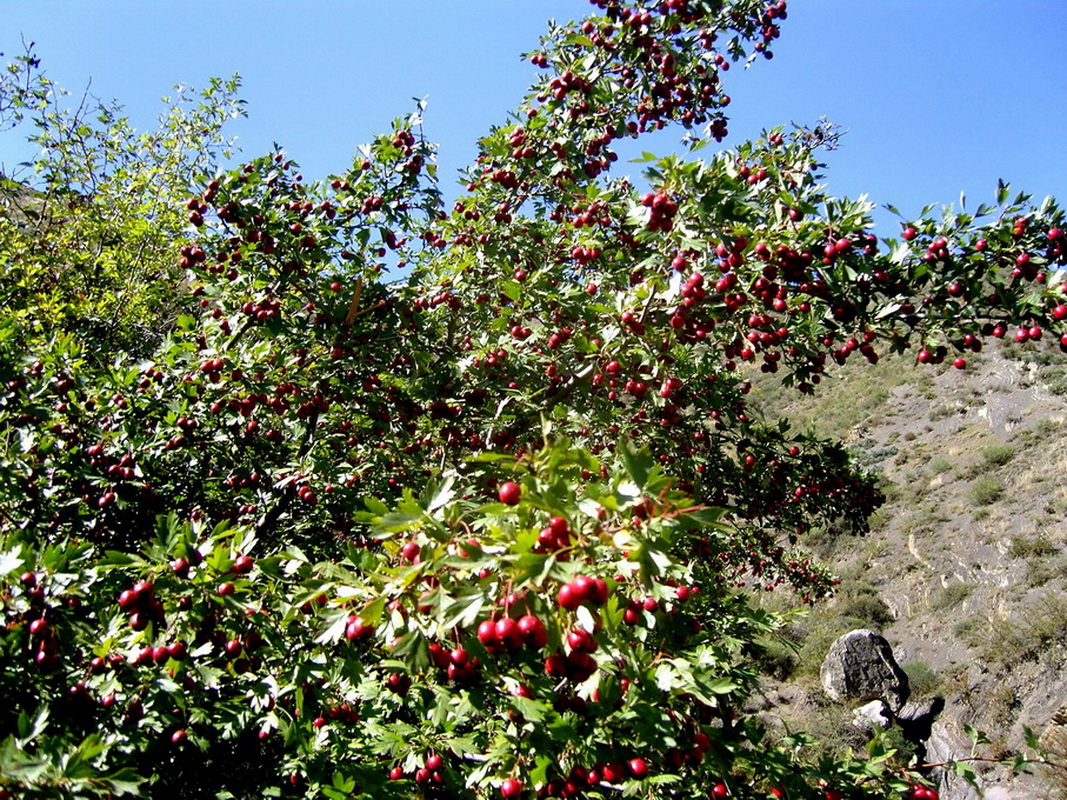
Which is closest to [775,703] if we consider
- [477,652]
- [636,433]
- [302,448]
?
[636,433]

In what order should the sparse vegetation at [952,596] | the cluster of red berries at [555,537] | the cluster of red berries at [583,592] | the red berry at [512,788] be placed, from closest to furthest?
the cluster of red berries at [583,592] < the cluster of red berries at [555,537] < the red berry at [512,788] < the sparse vegetation at [952,596]

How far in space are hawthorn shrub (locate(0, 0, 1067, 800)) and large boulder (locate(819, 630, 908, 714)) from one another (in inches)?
561

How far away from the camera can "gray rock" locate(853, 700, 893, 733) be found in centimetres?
1570

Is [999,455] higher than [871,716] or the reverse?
higher

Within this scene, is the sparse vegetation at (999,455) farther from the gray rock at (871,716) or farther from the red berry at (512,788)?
the red berry at (512,788)

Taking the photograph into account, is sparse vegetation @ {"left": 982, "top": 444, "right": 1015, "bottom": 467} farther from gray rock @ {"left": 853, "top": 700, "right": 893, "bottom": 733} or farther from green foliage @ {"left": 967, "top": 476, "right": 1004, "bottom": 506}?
gray rock @ {"left": 853, "top": 700, "right": 893, "bottom": 733}

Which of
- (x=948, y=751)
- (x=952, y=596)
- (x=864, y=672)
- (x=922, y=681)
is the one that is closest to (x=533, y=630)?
(x=948, y=751)

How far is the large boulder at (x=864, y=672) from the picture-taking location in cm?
1678

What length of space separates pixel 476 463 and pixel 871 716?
678 inches

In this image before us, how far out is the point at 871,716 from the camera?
632 inches

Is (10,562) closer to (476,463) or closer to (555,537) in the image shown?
(555,537)

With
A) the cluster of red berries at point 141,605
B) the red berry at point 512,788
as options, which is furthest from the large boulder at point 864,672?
the cluster of red berries at point 141,605

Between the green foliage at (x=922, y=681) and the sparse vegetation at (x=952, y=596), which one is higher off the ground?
the sparse vegetation at (x=952, y=596)

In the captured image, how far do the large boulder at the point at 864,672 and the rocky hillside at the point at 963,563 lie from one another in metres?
0.41
